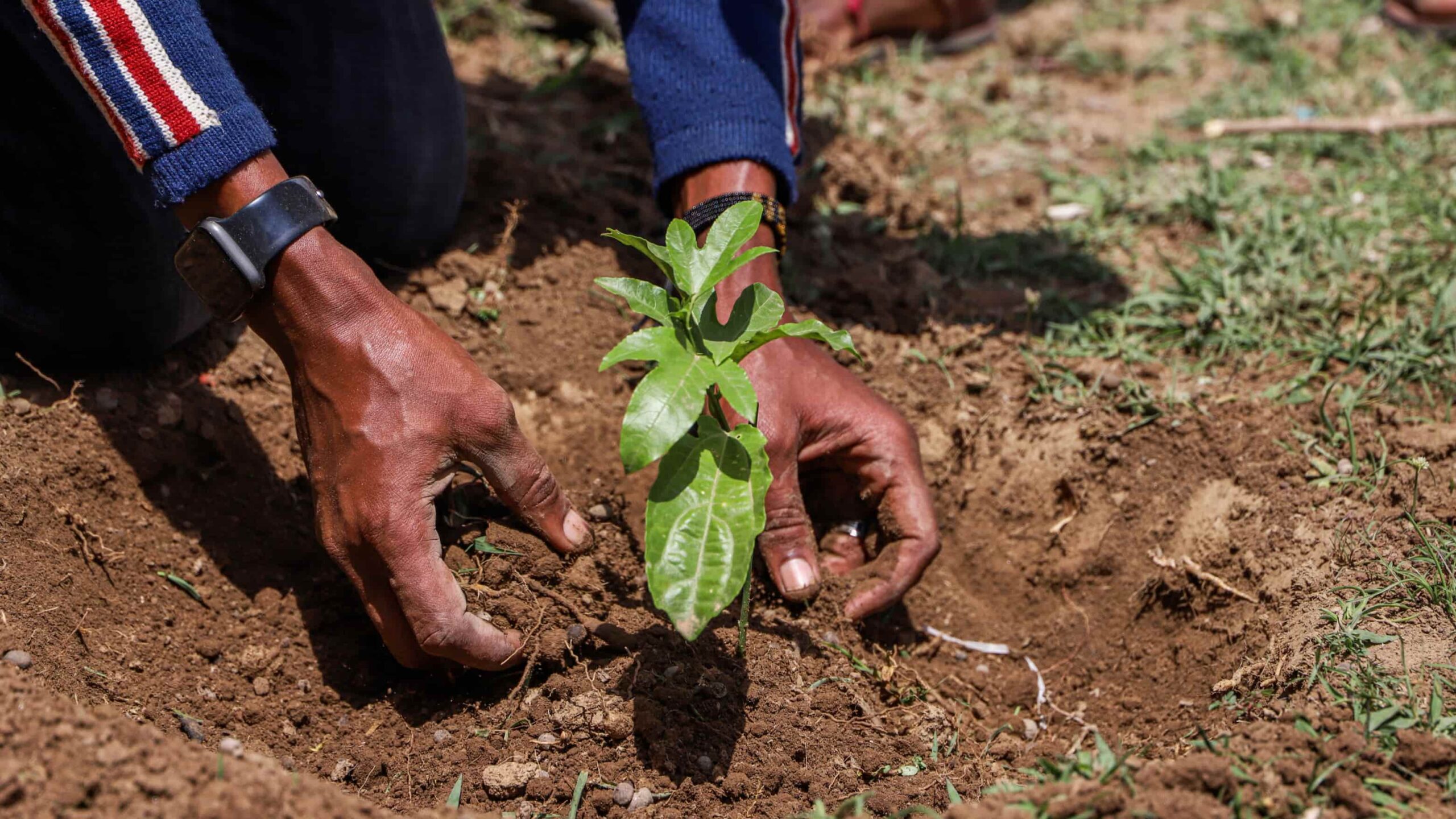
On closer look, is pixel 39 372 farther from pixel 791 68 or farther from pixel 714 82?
pixel 791 68

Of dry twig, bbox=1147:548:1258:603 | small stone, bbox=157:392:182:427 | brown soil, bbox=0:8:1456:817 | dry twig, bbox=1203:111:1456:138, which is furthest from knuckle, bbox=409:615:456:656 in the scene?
dry twig, bbox=1203:111:1456:138

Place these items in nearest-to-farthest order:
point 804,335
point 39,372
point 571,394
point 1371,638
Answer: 1. point 804,335
2. point 1371,638
3. point 39,372
4. point 571,394

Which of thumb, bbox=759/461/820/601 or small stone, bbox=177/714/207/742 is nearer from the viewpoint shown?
small stone, bbox=177/714/207/742

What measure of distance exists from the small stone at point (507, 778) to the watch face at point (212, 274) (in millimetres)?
893

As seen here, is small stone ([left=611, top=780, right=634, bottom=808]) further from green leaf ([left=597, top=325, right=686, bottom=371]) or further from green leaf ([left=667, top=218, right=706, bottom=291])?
green leaf ([left=667, top=218, right=706, bottom=291])

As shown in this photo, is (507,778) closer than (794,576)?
Yes

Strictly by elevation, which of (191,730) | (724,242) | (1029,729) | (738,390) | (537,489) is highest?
(724,242)

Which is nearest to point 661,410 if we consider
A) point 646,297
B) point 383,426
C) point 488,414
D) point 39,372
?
point 646,297

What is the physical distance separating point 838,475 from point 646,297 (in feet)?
2.59

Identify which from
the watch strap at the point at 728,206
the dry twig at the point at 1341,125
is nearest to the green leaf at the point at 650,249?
the watch strap at the point at 728,206

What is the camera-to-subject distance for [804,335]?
1659mm

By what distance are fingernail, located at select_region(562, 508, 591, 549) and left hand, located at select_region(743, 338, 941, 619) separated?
34 centimetres

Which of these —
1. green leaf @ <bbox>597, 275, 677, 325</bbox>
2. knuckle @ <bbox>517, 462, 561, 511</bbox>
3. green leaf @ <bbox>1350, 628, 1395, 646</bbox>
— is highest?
green leaf @ <bbox>597, 275, 677, 325</bbox>

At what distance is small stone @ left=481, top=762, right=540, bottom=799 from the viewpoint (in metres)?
1.77
